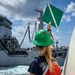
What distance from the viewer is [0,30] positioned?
1841 inches

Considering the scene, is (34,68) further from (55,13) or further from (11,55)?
(11,55)

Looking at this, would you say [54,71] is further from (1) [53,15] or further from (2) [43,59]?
(1) [53,15]

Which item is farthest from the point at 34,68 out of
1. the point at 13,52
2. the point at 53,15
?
the point at 13,52

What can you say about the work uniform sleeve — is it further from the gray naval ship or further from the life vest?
the gray naval ship

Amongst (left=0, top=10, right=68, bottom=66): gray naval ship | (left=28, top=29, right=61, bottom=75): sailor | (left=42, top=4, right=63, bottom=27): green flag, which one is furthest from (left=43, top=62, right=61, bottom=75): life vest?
(left=0, top=10, right=68, bottom=66): gray naval ship

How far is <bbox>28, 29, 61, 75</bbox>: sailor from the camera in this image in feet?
6.66

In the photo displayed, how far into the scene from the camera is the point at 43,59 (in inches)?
81.8

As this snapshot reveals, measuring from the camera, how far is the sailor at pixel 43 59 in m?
2.03

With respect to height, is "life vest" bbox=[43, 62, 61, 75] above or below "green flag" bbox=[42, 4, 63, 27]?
below

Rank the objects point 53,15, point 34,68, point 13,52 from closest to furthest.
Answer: point 34,68
point 53,15
point 13,52

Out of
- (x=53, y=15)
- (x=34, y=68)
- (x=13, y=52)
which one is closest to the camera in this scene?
(x=34, y=68)

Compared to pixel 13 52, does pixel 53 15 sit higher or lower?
lower

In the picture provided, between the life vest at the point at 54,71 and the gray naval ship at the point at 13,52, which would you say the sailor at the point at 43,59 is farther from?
the gray naval ship at the point at 13,52

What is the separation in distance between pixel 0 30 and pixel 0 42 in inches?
129
